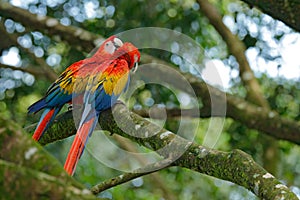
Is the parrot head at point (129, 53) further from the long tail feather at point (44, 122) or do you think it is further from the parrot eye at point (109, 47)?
the long tail feather at point (44, 122)

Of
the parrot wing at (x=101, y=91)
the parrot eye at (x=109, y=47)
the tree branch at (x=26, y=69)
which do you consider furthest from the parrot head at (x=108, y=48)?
the tree branch at (x=26, y=69)

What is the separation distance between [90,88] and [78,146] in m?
0.49

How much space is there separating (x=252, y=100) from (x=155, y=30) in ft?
2.91

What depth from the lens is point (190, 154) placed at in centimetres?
215

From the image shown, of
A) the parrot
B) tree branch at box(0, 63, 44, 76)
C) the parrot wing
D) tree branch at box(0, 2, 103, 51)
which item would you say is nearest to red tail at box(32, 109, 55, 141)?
the parrot

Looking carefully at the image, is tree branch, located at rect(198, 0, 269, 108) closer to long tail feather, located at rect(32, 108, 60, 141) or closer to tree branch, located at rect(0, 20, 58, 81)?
tree branch, located at rect(0, 20, 58, 81)

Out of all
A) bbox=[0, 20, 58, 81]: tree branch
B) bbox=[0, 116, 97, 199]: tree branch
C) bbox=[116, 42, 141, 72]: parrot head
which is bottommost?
bbox=[0, 20, 58, 81]: tree branch

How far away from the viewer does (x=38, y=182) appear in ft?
3.26

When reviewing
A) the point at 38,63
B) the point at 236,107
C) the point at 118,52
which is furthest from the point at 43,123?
the point at 38,63

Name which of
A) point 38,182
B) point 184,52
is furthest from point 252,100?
point 38,182

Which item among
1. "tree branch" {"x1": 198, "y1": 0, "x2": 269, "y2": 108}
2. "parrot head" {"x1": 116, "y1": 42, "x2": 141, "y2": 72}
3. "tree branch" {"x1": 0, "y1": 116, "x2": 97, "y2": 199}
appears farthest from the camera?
"tree branch" {"x1": 198, "y1": 0, "x2": 269, "y2": 108}

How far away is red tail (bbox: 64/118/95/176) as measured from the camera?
7.34ft

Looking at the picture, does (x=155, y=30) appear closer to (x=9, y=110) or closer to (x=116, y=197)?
(x=9, y=110)

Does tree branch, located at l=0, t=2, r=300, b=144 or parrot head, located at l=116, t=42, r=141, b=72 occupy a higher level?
parrot head, located at l=116, t=42, r=141, b=72
